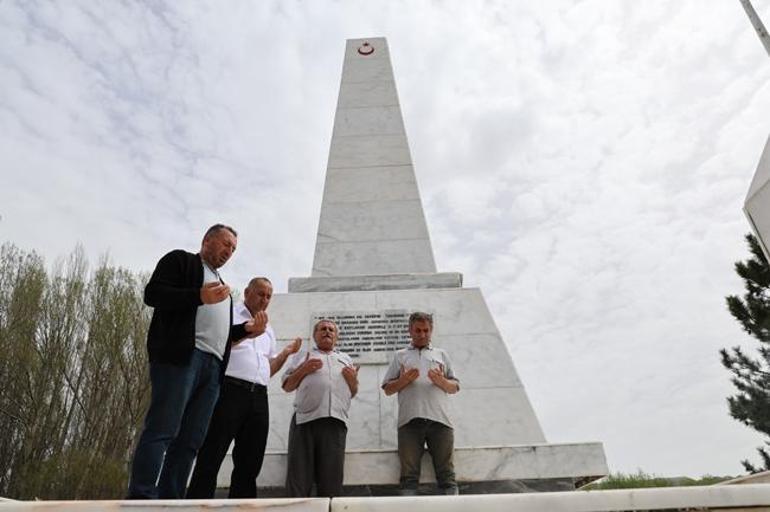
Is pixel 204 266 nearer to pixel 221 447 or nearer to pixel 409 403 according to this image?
pixel 221 447

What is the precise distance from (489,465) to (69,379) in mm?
17100

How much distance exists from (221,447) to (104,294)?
17846 mm

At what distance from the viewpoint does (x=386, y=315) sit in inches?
192

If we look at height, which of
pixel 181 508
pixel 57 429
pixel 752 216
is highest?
pixel 57 429

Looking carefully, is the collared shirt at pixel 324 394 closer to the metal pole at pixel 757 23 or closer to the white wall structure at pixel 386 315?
the white wall structure at pixel 386 315

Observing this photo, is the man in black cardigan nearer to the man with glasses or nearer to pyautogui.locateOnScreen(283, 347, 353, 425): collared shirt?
pyautogui.locateOnScreen(283, 347, 353, 425): collared shirt

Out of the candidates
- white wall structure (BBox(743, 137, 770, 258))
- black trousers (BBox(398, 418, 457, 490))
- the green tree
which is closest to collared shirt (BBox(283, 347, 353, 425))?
black trousers (BBox(398, 418, 457, 490))

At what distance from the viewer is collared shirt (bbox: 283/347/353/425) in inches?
125

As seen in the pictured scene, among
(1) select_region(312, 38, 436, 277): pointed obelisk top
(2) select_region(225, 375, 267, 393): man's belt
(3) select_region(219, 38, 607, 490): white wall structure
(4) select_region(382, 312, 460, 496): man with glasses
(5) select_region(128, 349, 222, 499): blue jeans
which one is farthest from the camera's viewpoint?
(1) select_region(312, 38, 436, 277): pointed obelisk top

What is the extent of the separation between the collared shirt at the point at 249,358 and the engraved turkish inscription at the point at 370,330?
1471mm

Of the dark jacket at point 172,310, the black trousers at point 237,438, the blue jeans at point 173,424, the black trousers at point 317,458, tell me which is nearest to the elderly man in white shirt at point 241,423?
the black trousers at point 237,438

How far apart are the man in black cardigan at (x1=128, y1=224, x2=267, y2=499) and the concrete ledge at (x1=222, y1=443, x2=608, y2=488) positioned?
1247 mm

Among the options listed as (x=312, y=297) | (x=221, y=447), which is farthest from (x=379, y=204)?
(x=221, y=447)

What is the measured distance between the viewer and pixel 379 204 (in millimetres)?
6469
